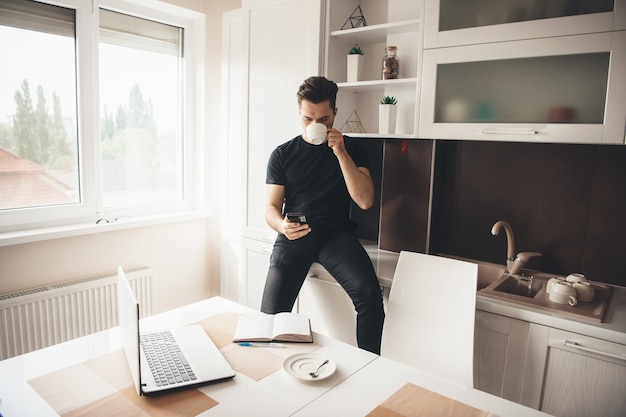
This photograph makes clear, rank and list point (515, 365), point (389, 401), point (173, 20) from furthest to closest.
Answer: point (173, 20) < point (515, 365) < point (389, 401)

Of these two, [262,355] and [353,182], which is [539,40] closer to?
[353,182]

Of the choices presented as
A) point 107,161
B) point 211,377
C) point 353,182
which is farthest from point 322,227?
point 107,161

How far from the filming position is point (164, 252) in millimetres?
3320

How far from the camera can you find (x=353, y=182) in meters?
2.27

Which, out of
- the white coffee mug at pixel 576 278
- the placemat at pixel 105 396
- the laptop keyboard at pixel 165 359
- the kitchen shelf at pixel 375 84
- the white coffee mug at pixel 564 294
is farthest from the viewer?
the kitchen shelf at pixel 375 84

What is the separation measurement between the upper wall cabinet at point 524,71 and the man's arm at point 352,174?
36 centimetres

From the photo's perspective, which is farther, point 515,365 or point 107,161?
point 107,161

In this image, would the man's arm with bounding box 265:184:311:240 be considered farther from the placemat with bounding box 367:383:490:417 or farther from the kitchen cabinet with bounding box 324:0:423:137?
the placemat with bounding box 367:383:490:417

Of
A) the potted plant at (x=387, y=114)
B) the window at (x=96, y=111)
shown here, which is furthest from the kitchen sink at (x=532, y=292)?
the window at (x=96, y=111)

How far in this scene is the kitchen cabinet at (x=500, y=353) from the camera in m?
1.90

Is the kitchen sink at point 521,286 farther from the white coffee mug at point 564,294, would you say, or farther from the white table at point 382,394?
the white table at point 382,394

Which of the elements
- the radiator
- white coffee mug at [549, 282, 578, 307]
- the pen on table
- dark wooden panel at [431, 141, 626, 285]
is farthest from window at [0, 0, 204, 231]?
white coffee mug at [549, 282, 578, 307]

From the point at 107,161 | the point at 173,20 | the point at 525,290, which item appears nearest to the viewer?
the point at 525,290

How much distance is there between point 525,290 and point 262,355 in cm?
142
